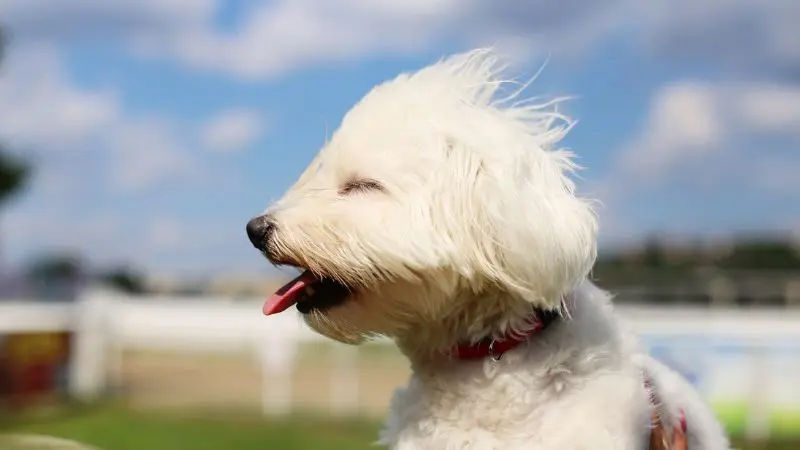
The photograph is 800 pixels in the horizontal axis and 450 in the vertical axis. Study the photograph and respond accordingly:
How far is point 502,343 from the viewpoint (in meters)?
2.72

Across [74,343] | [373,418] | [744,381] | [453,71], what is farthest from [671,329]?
[453,71]

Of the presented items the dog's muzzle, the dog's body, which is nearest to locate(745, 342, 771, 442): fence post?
the dog's body

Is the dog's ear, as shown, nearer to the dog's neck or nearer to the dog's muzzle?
the dog's neck

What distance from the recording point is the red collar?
2.72 m

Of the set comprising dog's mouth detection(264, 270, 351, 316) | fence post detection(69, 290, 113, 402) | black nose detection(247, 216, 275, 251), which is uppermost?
fence post detection(69, 290, 113, 402)

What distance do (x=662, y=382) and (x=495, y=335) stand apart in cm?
68

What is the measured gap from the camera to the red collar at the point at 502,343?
272 cm

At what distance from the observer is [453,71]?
305cm

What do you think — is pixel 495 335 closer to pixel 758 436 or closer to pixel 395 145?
pixel 395 145

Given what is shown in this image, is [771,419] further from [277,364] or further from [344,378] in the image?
[277,364]

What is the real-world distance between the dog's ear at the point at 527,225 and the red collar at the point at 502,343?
5.1 inches

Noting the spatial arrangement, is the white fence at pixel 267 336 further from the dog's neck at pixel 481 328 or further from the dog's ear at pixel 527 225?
the dog's ear at pixel 527 225

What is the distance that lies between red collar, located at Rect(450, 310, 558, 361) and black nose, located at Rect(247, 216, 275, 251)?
0.66 m

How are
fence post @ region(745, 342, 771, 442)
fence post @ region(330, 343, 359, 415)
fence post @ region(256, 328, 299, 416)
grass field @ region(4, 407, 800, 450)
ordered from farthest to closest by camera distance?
fence post @ region(330, 343, 359, 415) < fence post @ region(256, 328, 299, 416) < fence post @ region(745, 342, 771, 442) < grass field @ region(4, 407, 800, 450)
